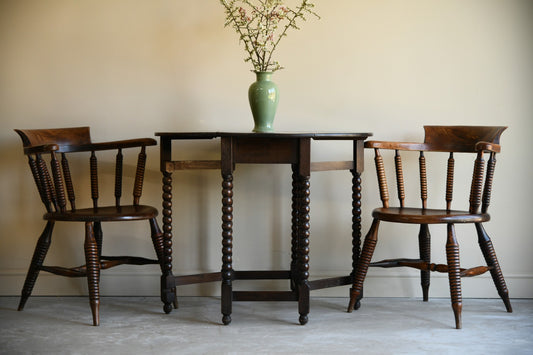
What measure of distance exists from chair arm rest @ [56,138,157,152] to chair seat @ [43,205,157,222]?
0.32 meters

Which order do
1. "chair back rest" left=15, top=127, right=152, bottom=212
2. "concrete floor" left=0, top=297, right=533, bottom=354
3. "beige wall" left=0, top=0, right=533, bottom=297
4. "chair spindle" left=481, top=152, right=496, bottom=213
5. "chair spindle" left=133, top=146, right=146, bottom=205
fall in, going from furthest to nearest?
"beige wall" left=0, top=0, right=533, bottom=297 < "chair spindle" left=133, top=146, right=146, bottom=205 < "chair back rest" left=15, top=127, right=152, bottom=212 < "chair spindle" left=481, top=152, right=496, bottom=213 < "concrete floor" left=0, top=297, right=533, bottom=354

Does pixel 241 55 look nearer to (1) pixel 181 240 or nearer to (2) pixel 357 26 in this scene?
(2) pixel 357 26

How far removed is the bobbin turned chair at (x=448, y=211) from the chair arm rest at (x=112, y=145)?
1.07m

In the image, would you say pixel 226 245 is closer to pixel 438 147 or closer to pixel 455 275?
pixel 455 275

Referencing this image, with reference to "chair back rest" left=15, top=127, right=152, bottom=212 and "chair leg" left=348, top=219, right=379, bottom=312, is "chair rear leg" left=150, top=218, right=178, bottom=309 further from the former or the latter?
"chair leg" left=348, top=219, right=379, bottom=312

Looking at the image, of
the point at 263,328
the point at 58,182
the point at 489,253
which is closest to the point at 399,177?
the point at 489,253

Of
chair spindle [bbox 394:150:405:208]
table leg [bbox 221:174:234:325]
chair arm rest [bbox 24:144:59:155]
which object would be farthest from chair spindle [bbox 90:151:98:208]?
chair spindle [bbox 394:150:405:208]

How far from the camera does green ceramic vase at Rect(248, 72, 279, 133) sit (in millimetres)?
2803

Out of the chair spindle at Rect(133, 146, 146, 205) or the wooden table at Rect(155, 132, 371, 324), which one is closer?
the wooden table at Rect(155, 132, 371, 324)

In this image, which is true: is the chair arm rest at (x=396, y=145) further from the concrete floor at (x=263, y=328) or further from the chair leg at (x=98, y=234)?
the chair leg at (x=98, y=234)

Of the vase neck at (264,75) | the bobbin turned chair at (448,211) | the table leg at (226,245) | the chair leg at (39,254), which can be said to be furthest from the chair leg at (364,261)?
the chair leg at (39,254)

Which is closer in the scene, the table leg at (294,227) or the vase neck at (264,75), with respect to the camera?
the vase neck at (264,75)

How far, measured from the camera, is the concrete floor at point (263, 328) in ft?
7.59

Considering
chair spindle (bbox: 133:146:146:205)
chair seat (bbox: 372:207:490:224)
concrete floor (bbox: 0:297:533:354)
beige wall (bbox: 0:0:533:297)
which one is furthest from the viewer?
beige wall (bbox: 0:0:533:297)
